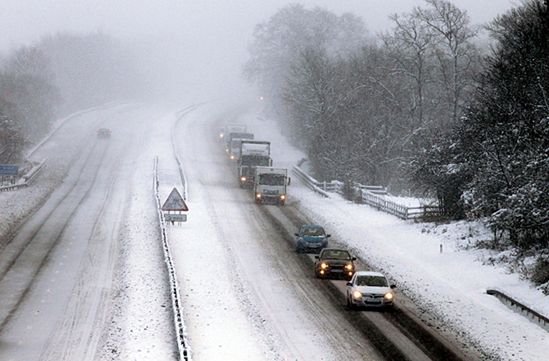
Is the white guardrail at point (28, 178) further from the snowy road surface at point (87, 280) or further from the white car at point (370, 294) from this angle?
the white car at point (370, 294)

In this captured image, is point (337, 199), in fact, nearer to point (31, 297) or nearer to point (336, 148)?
point (336, 148)

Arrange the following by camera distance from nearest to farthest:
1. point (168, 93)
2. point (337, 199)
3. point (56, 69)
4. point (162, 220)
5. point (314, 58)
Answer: point (162, 220) → point (337, 199) → point (314, 58) → point (56, 69) → point (168, 93)

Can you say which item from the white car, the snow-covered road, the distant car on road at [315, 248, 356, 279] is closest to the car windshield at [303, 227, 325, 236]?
the snow-covered road

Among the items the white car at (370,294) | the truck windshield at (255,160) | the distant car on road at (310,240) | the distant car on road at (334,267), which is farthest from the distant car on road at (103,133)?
the white car at (370,294)

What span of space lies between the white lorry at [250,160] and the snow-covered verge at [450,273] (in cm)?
827

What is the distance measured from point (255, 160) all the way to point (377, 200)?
43.9 ft

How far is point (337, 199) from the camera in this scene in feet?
194

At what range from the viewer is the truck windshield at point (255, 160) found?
209 ft

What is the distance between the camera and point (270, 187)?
5534 centimetres

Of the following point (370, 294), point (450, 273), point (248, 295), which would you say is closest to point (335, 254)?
point (450, 273)

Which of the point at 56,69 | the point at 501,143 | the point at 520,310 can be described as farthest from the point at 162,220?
the point at 56,69

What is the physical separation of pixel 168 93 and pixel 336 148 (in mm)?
118048

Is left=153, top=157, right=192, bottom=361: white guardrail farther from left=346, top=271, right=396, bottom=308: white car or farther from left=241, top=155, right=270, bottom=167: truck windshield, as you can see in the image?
left=241, top=155, right=270, bottom=167: truck windshield

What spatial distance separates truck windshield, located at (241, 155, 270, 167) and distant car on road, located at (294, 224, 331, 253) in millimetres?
24312
